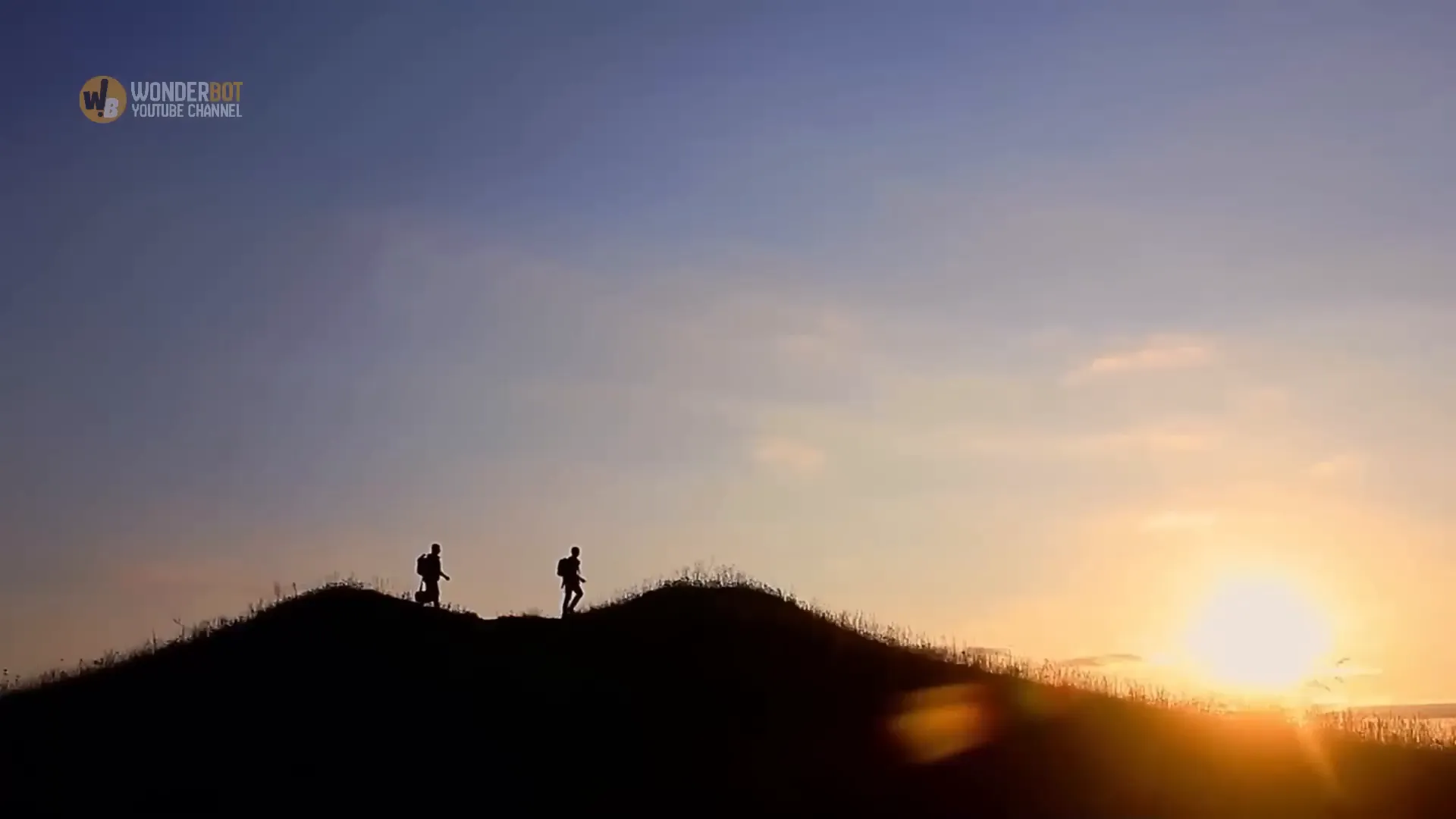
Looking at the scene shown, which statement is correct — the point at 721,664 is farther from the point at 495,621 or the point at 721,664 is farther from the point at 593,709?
the point at 495,621

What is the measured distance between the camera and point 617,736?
87.9 ft

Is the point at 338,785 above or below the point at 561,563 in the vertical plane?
below

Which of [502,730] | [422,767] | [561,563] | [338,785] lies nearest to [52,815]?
[338,785]

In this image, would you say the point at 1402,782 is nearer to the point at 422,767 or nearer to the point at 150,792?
the point at 422,767

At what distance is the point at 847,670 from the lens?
103 feet

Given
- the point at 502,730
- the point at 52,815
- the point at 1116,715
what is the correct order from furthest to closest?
the point at 1116,715 → the point at 502,730 → the point at 52,815

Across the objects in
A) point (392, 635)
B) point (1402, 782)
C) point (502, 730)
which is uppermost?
point (392, 635)

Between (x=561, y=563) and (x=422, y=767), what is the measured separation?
473 inches

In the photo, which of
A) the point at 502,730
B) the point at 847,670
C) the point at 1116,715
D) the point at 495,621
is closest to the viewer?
the point at 502,730

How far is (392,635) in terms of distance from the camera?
32656 millimetres

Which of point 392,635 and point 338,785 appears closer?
point 338,785

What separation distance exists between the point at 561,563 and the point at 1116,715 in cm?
1548

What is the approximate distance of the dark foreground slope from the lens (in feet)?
78.0

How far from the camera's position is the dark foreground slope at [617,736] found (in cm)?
2377
